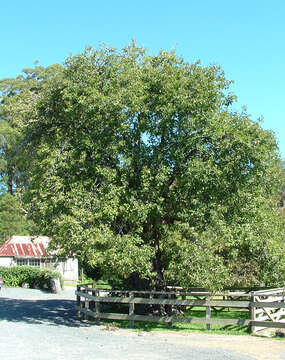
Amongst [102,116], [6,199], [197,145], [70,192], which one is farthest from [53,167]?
[6,199]

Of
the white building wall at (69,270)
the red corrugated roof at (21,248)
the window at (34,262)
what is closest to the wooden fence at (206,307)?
the red corrugated roof at (21,248)

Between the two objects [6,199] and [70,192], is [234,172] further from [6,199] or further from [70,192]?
[6,199]

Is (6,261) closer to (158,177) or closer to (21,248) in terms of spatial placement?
(21,248)

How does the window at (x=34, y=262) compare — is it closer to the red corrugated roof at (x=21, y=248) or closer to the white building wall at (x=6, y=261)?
the red corrugated roof at (x=21, y=248)

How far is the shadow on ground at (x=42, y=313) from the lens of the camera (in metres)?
15.9

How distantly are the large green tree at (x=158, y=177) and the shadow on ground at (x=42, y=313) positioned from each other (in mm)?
2760

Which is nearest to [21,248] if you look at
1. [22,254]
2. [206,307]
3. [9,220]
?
[22,254]

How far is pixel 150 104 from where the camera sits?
14.4m

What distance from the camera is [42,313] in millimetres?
18641

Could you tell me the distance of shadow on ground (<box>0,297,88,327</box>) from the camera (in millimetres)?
15864

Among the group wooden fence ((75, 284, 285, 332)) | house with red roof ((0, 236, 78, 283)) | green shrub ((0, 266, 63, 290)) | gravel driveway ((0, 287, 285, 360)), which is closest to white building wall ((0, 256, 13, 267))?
house with red roof ((0, 236, 78, 283))

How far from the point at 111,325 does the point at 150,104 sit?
7.45 meters

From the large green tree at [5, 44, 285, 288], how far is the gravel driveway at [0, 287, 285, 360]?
1811 millimetres

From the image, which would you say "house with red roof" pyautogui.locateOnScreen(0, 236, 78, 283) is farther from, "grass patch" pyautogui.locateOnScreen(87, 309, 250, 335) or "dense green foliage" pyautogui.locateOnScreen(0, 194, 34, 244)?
"grass patch" pyautogui.locateOnScreen(87, 309, 250, 335)
